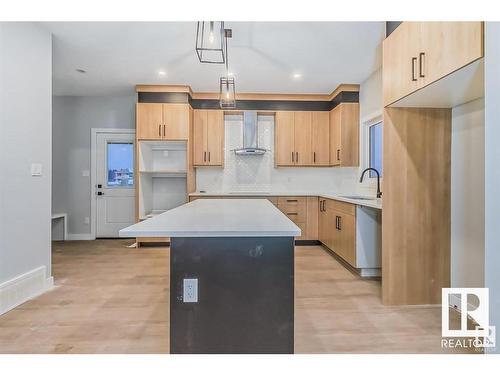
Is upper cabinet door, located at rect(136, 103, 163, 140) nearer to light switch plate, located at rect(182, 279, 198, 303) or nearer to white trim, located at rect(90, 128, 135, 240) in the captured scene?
white trim, located at rect(90, 128, 135, 240)

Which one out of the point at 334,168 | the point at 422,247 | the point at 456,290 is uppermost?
the point at 334,168

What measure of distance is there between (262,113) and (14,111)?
3.62 meters

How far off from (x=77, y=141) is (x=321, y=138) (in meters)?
4.61

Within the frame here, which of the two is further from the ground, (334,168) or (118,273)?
(334,168)

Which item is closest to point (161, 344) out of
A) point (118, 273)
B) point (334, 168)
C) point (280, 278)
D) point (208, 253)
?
point (208, 253)

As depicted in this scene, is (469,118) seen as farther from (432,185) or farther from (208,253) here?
(208,253)

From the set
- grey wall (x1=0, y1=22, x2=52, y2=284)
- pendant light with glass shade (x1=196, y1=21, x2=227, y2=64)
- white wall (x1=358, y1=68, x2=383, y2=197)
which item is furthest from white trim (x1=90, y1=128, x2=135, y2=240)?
white wall (x1=358, y1=68, x2=383, y2=197)

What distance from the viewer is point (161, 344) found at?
6.44 feet

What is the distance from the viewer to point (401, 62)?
2332 mm

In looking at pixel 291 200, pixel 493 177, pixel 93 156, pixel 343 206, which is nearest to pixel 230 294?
pixel 493 177

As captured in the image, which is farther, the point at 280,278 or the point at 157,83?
the point at 157,83

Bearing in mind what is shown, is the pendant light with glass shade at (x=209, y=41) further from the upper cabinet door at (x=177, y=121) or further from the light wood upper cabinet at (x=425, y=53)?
the light wood upper cabinet at (x=425, y=53)

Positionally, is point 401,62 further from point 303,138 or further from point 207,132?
point 207,132

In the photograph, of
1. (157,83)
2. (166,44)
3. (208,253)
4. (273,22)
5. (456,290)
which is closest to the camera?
(208,253)
